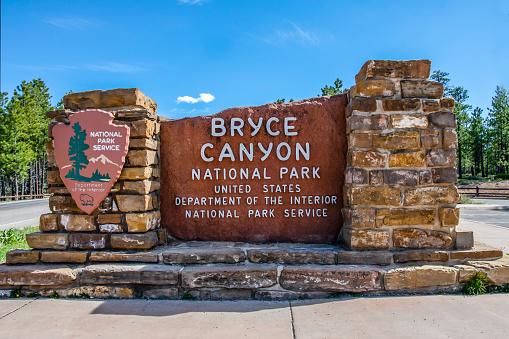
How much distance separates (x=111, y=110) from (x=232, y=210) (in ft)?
5.95

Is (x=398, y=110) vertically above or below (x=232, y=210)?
above

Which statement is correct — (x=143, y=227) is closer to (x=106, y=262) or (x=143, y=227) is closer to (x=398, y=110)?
(x=106, y=262)

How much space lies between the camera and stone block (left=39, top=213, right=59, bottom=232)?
12.1 feet

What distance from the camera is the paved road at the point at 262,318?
8.50ft

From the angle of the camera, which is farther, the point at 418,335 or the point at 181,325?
the point at 181,325

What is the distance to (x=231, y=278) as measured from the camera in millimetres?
3299

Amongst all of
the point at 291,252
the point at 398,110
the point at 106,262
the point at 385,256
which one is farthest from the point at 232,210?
the point at 398,110

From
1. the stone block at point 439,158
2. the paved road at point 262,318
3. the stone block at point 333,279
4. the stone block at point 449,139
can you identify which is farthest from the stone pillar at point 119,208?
the stone block at point 449,139

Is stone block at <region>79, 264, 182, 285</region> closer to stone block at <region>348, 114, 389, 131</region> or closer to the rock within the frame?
the rock

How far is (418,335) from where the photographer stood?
2.53m

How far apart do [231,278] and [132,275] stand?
100 centimetres

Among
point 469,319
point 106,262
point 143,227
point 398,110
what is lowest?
point 469,319

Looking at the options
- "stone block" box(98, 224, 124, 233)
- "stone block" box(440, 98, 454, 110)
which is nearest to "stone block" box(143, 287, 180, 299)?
"stone block" box(98, 224, 124, 233)

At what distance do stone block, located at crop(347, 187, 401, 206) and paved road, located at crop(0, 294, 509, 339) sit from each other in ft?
3.10
